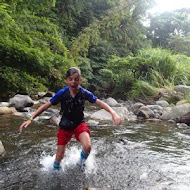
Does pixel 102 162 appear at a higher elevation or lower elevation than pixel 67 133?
lower

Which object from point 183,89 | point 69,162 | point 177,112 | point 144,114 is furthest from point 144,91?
point 69,162

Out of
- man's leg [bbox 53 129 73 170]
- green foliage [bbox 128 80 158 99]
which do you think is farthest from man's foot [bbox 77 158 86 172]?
green foliage [bbox 128 80 158 99]

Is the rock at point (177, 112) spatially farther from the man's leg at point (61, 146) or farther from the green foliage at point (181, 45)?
the green foliage at point (181, 45)

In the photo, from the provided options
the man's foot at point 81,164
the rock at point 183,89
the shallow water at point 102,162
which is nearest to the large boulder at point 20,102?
the shallow water at point 102,162

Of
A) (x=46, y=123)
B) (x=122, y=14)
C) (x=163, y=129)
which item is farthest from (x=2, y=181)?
(x=122, y=14)

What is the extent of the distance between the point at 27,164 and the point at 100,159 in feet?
3.46

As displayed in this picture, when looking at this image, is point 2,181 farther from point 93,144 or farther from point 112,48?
point 112,48

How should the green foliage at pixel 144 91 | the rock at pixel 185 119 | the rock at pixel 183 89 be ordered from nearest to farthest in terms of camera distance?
the rock at pixel 185 119, the rock at pixel 183 89, the green foliage at pixel 144 91

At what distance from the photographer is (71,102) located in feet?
9.29

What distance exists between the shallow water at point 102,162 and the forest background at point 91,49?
146cm

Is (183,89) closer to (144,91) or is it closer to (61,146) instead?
(144,91)

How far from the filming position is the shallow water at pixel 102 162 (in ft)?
7.86

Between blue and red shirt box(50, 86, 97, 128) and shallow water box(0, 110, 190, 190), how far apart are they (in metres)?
0.69

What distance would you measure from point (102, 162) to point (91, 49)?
64.3 feet
